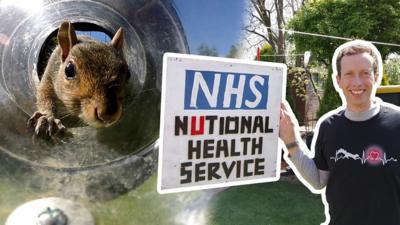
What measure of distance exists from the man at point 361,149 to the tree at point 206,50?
539mm

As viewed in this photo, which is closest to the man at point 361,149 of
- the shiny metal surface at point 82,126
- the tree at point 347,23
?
the shiny metal surface at point 82,126

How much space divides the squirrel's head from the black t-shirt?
938 millimetres

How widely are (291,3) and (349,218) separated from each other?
1172cm

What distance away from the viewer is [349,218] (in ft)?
6.45

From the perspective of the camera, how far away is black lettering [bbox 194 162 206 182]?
212cm

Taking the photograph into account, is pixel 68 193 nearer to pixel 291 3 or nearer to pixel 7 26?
pixel 7 26

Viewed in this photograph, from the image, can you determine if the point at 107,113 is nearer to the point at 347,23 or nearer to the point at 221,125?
the point at 221,125

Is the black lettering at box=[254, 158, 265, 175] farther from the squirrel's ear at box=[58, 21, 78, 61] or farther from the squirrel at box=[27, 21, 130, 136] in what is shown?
the squirrel's ear at box=[58, 21, 78, 61]

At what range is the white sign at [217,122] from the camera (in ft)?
6.63

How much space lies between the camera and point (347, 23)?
33.6ft

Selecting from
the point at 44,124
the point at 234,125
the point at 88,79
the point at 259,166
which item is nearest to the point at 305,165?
the point at 259,166

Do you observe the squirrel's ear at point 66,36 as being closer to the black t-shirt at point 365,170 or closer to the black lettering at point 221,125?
the black lettering at point 221,125

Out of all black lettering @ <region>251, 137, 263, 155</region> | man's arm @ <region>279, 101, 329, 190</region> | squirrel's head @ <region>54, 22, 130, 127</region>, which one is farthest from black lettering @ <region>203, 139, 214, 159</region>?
squirrel's head @ <region>54, 22, 130, 127</region>

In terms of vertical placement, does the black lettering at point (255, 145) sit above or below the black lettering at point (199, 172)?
above
